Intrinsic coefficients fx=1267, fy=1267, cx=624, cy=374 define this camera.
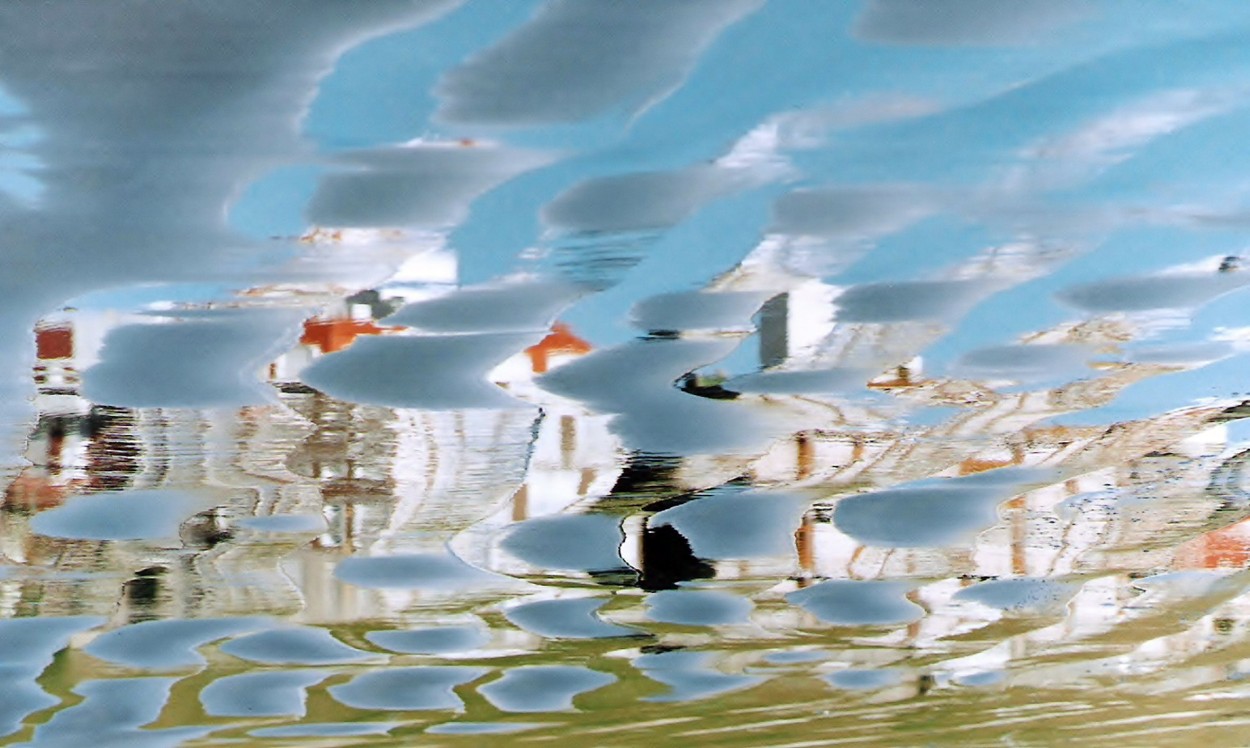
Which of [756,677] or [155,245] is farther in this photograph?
[756,677]

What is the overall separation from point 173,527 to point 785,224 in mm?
842

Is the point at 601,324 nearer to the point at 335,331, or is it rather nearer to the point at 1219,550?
the point at 335,331

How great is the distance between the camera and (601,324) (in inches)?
42.8

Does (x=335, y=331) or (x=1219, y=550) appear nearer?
(x=335, y=331)

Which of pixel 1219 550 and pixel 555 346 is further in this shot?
pixel 1219 550

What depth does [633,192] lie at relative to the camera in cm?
94

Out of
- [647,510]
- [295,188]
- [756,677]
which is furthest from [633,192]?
[756,677]

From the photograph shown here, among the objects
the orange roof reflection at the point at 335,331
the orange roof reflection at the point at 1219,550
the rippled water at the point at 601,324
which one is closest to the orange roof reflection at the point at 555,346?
the rippled water at the point at 601,324

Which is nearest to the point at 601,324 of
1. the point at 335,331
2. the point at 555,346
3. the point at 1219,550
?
the point at 555,346

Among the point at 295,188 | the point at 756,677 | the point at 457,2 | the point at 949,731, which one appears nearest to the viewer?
the point at 457,2

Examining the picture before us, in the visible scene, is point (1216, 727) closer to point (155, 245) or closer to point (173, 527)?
point (173, 527)

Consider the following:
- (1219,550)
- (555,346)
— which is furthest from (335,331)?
(1219,550)

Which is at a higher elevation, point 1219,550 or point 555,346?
point 555,346

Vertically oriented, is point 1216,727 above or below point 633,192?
below
